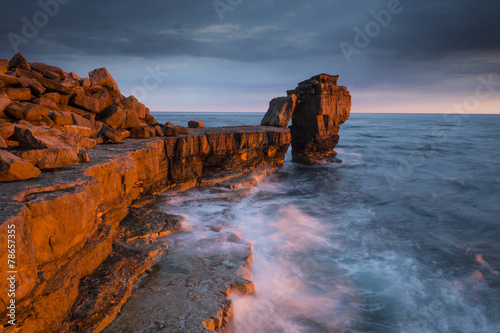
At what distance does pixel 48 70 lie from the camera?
323 inches

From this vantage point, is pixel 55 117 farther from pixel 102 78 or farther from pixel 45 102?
pixel 102 78

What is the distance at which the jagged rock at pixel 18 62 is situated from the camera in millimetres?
7734

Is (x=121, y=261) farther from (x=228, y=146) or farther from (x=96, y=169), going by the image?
(x=228, y=146)

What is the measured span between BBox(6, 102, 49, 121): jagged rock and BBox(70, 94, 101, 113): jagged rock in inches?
83.9

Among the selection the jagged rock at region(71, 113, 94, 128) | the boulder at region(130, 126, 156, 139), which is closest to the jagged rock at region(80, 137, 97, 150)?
the jagged rock at region(71, 113, 94, 128)

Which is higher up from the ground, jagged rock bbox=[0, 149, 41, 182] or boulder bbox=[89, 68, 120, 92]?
boulder bbox=[89, 68, 120, 92]

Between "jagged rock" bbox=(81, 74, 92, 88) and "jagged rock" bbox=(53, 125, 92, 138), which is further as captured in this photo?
"jagged rock" bbox=(81, 74, 92, 88)

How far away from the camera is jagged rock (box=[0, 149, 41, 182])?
11.2 feet

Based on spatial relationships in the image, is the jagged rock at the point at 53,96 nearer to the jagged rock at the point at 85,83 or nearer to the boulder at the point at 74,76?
the jagged rock at the point at 85,83

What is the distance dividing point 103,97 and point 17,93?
105 inches

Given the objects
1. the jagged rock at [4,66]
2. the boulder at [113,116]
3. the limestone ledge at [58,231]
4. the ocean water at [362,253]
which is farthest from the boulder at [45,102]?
the ocean water at [362,253]

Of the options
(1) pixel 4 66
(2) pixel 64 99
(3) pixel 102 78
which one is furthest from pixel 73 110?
(3) pixel 102 78

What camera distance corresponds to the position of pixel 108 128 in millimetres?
8195

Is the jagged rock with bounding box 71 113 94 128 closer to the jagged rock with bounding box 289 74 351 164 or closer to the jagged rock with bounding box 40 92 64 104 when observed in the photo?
the jagged rock with bounding box 40 92 64 104
